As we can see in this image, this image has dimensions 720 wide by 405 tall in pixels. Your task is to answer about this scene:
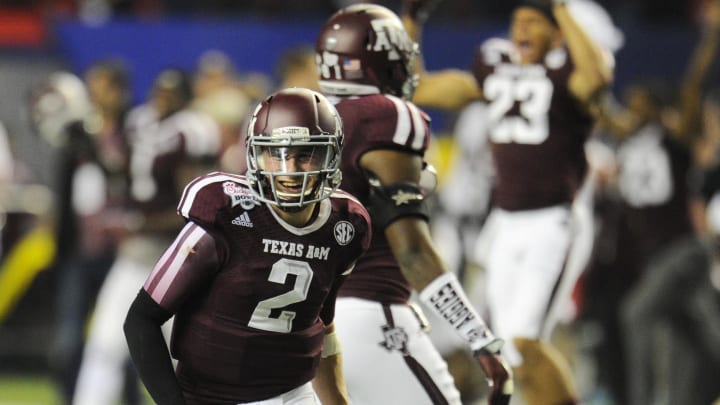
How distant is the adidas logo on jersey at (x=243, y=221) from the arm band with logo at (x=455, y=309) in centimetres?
85

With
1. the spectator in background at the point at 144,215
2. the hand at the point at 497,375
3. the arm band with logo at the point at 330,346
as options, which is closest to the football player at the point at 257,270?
the arm band with logo at the point at 330,346

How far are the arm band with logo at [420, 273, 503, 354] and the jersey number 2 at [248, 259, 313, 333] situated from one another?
0.65 m

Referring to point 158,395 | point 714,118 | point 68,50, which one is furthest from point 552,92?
point 68,50

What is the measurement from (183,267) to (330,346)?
2.14 ft

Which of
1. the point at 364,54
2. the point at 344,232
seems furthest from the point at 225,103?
the point at 344,232

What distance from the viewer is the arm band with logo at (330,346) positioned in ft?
12.8

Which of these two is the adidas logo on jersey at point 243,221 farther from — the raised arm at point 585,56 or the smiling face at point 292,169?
the raised arm at point 585,56

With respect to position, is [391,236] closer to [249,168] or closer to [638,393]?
[249,168]

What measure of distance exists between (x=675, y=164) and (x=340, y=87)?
4.25 m

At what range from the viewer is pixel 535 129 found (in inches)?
224

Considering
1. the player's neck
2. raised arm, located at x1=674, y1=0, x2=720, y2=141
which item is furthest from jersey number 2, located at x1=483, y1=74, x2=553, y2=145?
raised arm, located at x1=674, y1=0, x2=720, y2=141

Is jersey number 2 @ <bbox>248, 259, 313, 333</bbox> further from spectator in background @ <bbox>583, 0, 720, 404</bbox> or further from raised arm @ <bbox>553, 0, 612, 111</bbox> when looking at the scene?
spectator in background @ <bbox>583, 0, 720, 404</bbox>

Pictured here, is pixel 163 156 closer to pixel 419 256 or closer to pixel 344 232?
pixel 419 256

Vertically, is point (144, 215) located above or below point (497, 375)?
above
